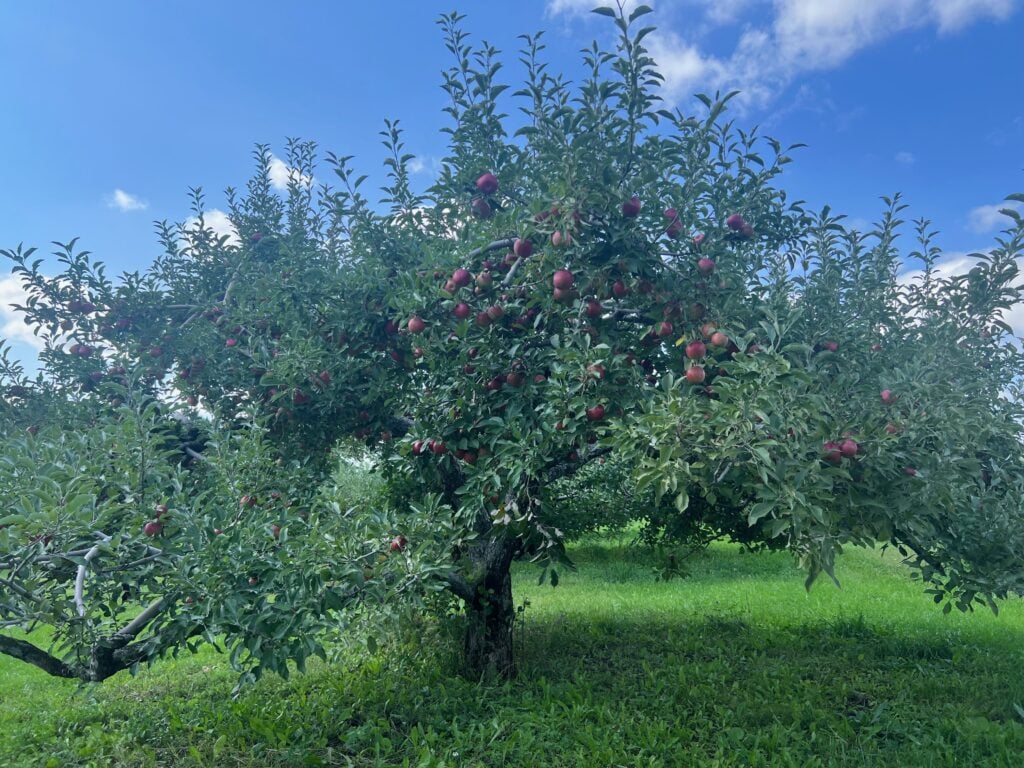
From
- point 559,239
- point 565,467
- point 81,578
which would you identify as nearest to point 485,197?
point 559,239

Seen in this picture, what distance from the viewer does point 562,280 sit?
3994 mm

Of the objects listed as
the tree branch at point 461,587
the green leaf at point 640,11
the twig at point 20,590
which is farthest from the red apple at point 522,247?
the twig at point 20,590

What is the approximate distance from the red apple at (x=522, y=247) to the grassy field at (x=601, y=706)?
3012 millimetres

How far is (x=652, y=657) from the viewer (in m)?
6.77

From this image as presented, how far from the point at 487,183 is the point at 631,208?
94 centimetres

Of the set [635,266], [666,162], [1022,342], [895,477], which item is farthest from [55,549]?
[1022,342]

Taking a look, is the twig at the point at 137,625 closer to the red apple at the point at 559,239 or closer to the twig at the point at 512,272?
the twig at the point at 512,272

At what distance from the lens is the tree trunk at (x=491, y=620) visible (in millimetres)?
6027

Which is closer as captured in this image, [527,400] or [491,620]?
[527,400]

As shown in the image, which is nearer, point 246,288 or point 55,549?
point 55,549

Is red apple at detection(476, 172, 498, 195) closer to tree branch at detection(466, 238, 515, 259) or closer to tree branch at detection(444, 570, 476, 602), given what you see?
tree branch at detection(466, 238, 515, 259)

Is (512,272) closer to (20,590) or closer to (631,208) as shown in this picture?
(631,208)

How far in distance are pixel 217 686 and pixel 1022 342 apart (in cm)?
697

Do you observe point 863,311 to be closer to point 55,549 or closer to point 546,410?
point 546,410
